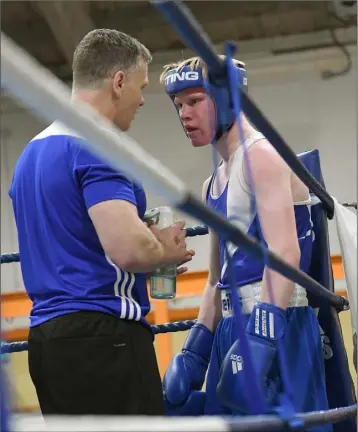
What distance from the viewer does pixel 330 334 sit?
4.58 ft

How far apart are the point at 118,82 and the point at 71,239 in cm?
33

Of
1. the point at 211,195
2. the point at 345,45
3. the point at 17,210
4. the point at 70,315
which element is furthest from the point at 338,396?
the point at 345,45

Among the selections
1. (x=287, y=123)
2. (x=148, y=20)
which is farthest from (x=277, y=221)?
(x=148, y=20)

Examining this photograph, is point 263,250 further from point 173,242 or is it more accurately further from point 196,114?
point 196,114

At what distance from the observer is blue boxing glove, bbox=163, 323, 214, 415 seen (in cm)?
136

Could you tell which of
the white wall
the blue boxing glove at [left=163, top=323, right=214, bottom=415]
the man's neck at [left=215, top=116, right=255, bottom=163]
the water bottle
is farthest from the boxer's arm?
the white wall

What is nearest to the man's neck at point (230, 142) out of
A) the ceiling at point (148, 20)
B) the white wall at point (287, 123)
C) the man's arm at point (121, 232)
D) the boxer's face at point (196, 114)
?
the boxer's face at point (196, 114)

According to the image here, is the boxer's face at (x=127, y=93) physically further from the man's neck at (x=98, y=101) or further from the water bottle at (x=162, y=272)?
the water bottle at (x=162, y=272)

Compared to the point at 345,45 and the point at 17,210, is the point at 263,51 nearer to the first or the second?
the point at 345,45

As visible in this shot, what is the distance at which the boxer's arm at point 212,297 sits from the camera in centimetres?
151

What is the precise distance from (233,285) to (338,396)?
768 millimetres

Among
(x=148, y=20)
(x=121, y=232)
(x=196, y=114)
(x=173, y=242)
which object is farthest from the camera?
(x=148, y=20)

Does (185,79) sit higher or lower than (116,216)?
higher

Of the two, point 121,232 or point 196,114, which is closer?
point 121,232
